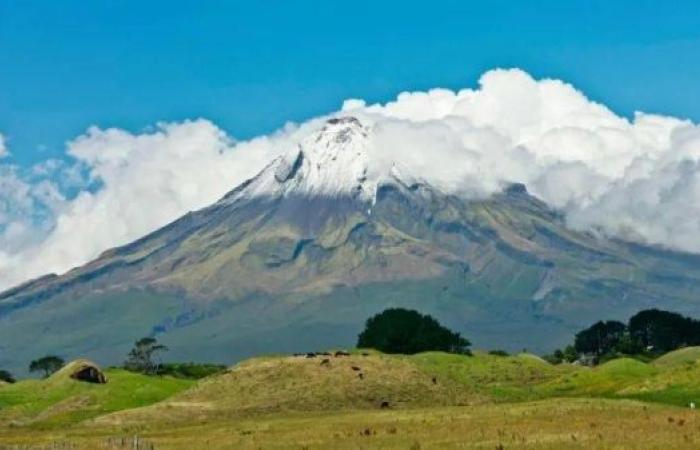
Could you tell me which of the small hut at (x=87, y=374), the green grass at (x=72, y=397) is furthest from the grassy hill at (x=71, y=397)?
the small hut at (x=87, y=374)

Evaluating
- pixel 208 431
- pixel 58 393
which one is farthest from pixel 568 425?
pixel 58 393

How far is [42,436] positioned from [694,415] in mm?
46793

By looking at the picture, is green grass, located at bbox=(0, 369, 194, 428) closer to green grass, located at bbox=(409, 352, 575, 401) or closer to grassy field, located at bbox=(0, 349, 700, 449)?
grassy field, located at bbox=(0, 349, 700, 449)

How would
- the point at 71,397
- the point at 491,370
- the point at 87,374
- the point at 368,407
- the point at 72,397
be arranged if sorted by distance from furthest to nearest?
the point at 491,370, the point at 87,374, the point at 71,397, the point at 72,397, the point at 368,407

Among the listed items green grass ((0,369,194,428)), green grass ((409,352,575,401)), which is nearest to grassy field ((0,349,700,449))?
green grass ((0,369,194,428))

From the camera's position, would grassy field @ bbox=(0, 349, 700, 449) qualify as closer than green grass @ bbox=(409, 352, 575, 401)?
Yes

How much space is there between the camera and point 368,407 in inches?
3770

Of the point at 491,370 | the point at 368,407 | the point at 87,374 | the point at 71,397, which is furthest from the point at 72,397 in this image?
the point at 491,370

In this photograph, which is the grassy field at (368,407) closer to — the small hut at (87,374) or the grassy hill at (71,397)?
the grassy hill at (71,397)

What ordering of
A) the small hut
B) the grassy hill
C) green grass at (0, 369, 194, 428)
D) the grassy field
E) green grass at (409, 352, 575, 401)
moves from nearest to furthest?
the grassy field < the grassy hill < green grass at (0, 369, 194, 428) < green grass at (409, 352, 575, 401) < the small hut

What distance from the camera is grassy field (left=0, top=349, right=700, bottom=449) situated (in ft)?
203

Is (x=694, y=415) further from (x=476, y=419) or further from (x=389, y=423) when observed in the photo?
(x=389, y=423)

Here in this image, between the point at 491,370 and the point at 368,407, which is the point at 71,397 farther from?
the point at 491,370

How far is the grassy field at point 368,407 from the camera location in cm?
6174
